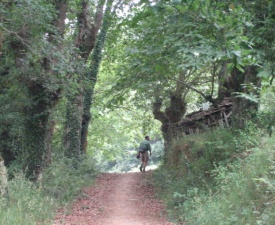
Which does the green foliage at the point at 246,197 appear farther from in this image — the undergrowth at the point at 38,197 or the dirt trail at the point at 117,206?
the undergrowth at the point at 38,197

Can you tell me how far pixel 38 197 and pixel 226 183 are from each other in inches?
178

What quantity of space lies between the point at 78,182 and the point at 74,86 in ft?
13.1

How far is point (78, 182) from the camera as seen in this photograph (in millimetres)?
13445

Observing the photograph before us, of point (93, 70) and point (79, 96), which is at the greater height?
point (93, 70)

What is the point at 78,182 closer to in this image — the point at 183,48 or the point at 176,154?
the point at 176,154

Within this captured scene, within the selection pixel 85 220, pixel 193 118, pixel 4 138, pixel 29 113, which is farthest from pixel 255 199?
pixel 4 138

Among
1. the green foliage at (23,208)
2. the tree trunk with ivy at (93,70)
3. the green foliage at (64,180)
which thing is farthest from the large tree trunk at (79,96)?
the green foliage at (23,208)

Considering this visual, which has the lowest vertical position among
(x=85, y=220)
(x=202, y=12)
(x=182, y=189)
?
(x=85, y=220)

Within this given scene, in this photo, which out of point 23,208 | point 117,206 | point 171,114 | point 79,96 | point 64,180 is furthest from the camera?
point 171,114

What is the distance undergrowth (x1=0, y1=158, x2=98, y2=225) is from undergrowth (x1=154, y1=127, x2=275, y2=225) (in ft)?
10.2

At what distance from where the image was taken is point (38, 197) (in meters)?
8.56

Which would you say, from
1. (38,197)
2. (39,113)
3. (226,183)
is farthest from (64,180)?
(226,183)

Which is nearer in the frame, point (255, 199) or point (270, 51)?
point (270, 51)

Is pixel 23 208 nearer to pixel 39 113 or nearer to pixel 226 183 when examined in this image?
pixel 226 183
